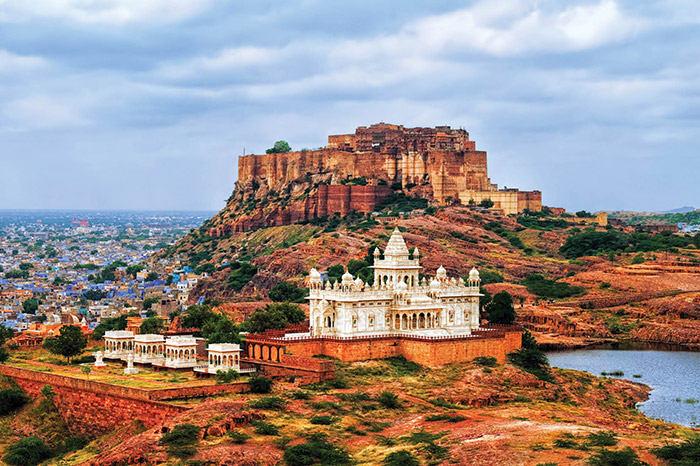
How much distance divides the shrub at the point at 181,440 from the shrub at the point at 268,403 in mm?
4161

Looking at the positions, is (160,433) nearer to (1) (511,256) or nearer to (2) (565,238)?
(1) (511,256)

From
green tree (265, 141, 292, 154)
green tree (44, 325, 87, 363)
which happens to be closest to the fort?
green tree (265, 141, 292, 154)

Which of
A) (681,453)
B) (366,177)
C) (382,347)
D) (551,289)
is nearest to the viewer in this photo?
(681,453)

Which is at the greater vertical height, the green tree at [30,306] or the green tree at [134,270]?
the green tree at [134,270]

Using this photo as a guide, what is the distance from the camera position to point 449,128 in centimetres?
14650

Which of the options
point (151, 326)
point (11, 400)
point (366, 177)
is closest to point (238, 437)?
point (11, 400)

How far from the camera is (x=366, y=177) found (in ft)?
453

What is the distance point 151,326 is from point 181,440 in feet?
112

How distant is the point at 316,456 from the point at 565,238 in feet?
297

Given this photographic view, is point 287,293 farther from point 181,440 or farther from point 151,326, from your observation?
point 181,440

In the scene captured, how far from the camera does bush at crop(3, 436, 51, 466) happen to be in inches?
2014

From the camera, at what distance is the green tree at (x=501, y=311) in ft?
252

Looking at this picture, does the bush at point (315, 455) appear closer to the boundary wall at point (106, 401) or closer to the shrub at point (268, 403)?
the shrub at point (268, 403)

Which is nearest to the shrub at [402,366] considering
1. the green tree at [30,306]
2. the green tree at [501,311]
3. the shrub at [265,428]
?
the shrub at [265,428]
